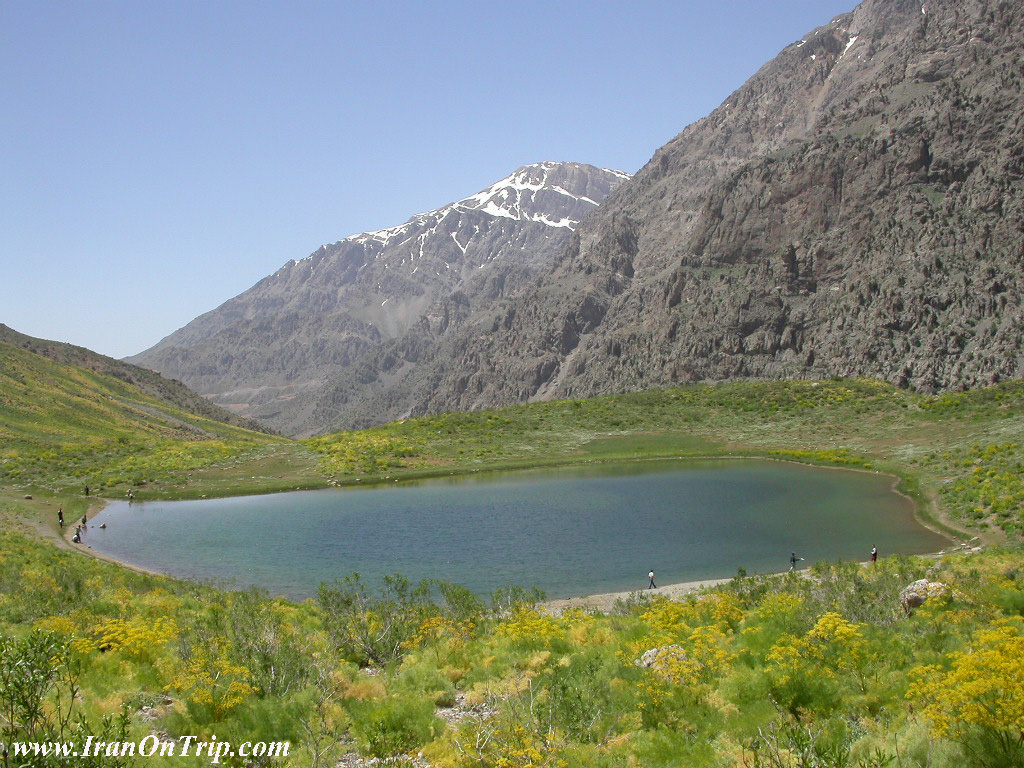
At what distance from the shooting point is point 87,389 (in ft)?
358

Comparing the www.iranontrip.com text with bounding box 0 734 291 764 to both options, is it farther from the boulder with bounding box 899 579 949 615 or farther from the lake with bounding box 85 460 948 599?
the lake with bounding box 85 460 948 599

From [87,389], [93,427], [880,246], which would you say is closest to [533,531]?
[93,427]

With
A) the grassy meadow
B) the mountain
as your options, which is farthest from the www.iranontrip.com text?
the mountain

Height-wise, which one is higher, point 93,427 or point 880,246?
point 880,246

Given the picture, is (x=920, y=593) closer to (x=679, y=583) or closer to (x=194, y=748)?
(x=679, y=583)

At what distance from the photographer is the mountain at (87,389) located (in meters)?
90.6

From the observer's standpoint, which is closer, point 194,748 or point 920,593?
point 194,748

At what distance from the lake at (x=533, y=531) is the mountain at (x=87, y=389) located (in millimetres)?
44075

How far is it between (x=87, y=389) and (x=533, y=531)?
99666 millimetres

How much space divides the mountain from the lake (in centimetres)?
4407

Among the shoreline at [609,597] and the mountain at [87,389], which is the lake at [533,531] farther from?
the mountain at [87,389]

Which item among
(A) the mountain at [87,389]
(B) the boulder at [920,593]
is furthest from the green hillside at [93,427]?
(B) the boulder at [920,593]

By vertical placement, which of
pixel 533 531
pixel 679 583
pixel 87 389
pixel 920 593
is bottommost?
pixel 679 583

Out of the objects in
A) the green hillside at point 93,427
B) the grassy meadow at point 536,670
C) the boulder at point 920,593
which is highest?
the green hillside at point 93,427
